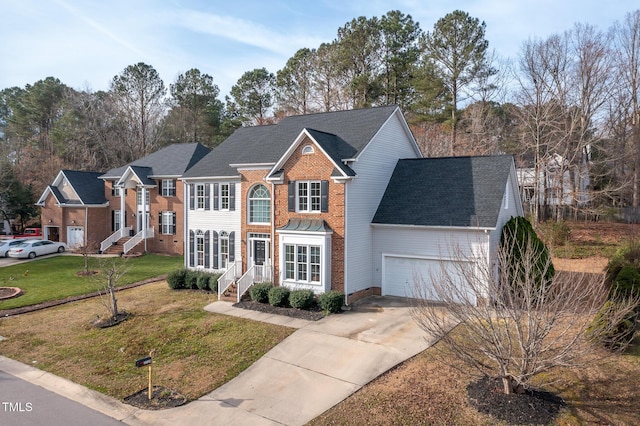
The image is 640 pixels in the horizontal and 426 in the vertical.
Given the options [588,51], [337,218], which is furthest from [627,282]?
[588,51]

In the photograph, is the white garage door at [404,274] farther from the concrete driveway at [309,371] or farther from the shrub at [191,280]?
the shrub at [191,280]

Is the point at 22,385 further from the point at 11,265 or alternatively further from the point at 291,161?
the point at 11,265

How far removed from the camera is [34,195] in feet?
154

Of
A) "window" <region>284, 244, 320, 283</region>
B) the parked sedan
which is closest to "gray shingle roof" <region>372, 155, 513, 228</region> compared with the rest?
"window" <region>284, 244, 320, 283</region>

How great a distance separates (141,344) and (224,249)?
9544 millimetres

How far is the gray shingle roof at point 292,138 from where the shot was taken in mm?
19875

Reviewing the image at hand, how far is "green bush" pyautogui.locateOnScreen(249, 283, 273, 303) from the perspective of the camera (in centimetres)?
1909

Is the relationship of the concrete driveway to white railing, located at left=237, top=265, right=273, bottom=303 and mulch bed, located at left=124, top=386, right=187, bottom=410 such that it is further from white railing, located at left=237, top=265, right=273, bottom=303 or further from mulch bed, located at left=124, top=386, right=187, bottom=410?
white railing, located at left=237, top=265, right=273, bottom=303

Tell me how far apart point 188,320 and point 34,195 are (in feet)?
135

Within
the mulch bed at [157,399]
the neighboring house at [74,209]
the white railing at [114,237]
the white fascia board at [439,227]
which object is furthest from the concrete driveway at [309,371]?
the neighboring house at [74,209]

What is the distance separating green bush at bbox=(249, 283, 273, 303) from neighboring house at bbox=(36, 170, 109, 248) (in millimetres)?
24805

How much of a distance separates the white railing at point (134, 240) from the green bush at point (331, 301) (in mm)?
22777

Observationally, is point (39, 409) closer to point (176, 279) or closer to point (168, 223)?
point (176, 279)

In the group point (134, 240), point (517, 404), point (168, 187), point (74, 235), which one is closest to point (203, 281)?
point (168, 187)
